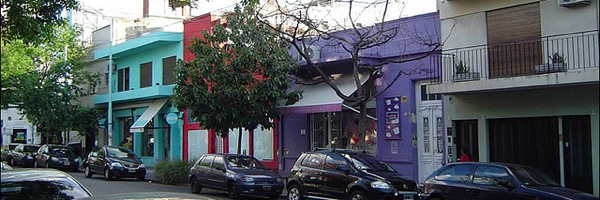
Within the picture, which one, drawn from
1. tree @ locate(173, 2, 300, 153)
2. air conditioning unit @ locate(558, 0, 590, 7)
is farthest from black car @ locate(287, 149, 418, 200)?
air conditioning unit @ locate(558, 0, 590, 7)

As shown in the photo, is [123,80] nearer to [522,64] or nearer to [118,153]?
[118,153]

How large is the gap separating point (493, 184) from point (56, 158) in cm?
2559

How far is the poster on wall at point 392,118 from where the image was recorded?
20672 millimetres

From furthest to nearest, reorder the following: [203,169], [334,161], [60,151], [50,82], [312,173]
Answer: [50,82] → [60,151] → [203,169] → [312,173] → [334,161]

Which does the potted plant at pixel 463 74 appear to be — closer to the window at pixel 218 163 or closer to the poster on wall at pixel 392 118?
the poster on wall at pixel 392 118

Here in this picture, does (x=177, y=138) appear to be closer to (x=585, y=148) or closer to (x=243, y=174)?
(x=243, y=174)

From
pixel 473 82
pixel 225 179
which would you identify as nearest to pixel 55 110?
pixel 225 179

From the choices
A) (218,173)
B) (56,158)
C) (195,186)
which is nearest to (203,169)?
(195,186)

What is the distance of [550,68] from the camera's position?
15.7m

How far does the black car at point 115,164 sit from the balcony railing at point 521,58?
1349 centimetres

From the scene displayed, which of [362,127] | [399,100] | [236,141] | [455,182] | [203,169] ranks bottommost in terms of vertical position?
[203,169]

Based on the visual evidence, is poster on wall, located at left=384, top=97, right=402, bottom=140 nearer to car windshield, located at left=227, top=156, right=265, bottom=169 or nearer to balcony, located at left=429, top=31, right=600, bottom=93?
balcony, located at left=429, top=31, right=600, bottom=93

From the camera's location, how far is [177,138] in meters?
32.9

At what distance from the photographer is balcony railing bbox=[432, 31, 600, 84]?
50.6ft
